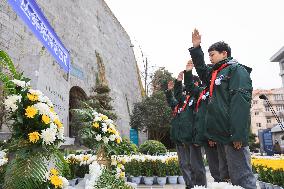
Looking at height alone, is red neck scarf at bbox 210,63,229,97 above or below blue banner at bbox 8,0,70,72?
below

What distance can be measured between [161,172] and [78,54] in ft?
37.6

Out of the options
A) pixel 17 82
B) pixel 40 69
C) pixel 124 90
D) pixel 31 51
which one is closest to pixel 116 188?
pixel 17 82

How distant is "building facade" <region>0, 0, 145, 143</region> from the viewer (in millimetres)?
5078

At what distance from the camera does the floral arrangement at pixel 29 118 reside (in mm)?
2674

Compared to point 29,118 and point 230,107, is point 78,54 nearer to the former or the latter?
point 29,118

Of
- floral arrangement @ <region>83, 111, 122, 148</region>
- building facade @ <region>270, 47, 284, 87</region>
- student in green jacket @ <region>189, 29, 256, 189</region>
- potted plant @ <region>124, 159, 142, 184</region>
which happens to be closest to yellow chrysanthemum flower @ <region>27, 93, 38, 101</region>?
student in green jacket @ <region>189, 29, 256, 189</region>

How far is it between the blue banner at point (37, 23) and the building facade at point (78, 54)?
1.26 ft

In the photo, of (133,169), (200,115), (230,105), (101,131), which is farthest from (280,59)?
(230,105)

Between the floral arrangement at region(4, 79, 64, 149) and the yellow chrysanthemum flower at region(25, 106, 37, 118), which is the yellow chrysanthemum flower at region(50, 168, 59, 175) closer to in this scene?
the floral arrangement at region(4, 79, 64, 149)

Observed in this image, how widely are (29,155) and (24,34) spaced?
Result: 9673mm

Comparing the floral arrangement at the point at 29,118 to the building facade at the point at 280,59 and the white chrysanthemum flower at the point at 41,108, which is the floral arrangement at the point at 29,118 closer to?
the white chrysanthemum flower at the point at 41,108

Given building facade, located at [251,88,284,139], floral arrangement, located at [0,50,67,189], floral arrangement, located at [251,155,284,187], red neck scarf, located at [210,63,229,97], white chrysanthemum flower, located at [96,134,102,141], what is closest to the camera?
floral arrangement, located at [0,50,67,189]

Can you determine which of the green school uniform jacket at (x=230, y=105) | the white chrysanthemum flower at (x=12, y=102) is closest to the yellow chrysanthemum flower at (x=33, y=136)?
the white chrysanthemum flower at (x=12, y=102)

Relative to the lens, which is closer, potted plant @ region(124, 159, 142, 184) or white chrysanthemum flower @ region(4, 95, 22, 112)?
white chrysanthemum flower @ region(4, 95, 22, 112)
